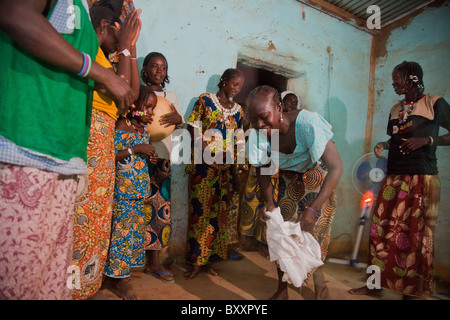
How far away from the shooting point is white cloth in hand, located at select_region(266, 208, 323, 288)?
1.62 m

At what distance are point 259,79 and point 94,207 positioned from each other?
451 cm

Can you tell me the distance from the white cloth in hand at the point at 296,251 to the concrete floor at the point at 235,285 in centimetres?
66

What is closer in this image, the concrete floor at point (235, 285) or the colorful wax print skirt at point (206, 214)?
the concrete floor at point (235, 285)

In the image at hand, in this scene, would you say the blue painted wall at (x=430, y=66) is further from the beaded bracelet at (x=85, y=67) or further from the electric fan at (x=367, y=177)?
the beaded bracelet at (x=85, y=67)

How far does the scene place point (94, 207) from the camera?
5.04 feet

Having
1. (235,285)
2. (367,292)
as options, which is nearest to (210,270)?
(235,285)

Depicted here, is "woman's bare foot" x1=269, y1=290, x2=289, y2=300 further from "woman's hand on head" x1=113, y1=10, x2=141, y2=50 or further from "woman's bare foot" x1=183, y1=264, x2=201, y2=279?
"woman's hand on head" x1=113, y1=10, x2=141, y2=50

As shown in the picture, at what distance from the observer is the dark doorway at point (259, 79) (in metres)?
4.25

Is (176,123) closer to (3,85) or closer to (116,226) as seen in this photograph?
(116,226)

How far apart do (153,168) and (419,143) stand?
2.48 meters

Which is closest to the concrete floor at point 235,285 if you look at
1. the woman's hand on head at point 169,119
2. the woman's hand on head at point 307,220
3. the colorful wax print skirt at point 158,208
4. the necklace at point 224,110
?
the colorful wax print skirt at point 158,208

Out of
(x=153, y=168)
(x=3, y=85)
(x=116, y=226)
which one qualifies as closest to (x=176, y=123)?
(x=153, y=168)

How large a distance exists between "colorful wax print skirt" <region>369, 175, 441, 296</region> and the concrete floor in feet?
0.70
